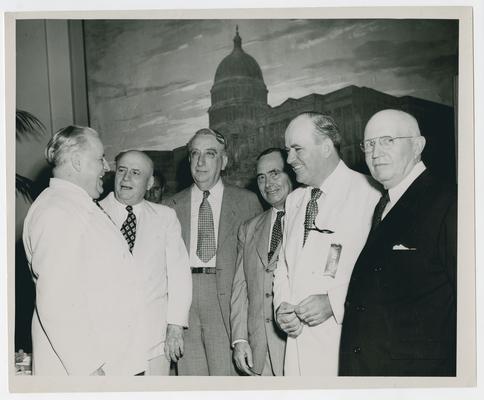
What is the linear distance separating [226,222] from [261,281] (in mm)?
412

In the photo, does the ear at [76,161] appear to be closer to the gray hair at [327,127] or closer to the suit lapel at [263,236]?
the suit lapel at [263,236]

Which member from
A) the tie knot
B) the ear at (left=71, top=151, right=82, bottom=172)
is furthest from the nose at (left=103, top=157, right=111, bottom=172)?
the tie knot

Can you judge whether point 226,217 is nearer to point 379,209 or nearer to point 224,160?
point 224,160

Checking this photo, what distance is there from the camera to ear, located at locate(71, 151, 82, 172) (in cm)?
322

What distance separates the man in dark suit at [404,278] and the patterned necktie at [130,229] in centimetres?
128

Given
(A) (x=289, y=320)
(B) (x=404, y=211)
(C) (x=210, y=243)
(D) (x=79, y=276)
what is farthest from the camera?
(C) (x=210, y=243)

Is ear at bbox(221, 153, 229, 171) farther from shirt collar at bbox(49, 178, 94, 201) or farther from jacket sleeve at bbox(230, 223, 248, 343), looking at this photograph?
shirt collar at bbox(49, 178, 94, 201)

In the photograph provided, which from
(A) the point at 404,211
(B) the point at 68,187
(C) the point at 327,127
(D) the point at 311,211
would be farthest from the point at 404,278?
(B) the point at 68,187

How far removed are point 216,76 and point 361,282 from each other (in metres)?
1.48

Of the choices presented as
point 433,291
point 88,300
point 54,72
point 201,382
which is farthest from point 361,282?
point 54,72

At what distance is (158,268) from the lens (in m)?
3.33

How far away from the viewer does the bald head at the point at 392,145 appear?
3084 millimetres

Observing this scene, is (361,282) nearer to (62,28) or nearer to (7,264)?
(7,264)

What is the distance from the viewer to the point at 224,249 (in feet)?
11.1
